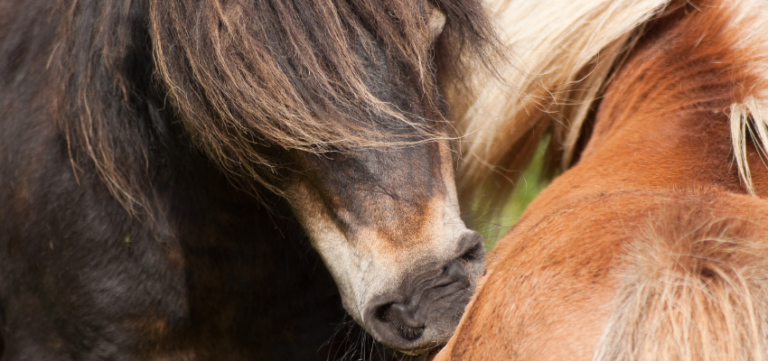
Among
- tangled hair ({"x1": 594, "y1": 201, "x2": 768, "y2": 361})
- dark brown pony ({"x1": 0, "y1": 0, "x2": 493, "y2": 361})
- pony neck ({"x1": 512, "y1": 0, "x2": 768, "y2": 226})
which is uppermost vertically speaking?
pony neck ({"x1": 512, "y1": 0, "x2": 768, "y2": 226})

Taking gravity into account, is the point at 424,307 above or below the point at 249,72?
below

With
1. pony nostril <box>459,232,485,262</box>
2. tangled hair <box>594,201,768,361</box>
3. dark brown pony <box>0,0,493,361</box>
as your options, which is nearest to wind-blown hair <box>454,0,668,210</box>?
dark brown pony <box>0,0,493,361</box>

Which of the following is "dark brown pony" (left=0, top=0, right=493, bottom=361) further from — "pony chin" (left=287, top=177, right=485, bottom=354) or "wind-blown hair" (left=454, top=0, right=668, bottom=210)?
"wind-blown hair" (left=454, top=0, right=668, bottom=210)

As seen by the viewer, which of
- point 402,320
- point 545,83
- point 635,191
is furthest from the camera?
point 545,83

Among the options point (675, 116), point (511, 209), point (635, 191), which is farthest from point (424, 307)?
point (511, 209)

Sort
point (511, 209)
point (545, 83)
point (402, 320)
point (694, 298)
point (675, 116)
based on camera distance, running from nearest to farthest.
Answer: point (694, 298)
point (402, 320)
point (675, 116)
point (545, 83)
point (511, 209)

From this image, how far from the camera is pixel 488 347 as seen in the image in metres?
0.73

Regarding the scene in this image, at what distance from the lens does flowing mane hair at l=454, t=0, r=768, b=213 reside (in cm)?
141

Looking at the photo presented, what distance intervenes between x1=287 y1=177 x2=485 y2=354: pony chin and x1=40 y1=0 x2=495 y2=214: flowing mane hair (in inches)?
6.2

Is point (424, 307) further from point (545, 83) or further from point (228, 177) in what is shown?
point (545, 83)

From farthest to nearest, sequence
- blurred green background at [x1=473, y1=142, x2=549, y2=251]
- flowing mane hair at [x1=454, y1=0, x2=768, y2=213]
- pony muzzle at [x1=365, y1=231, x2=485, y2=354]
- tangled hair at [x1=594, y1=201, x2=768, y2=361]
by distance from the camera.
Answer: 1. blurred green background at [x1=473, y1=142, x2=549, y2=251]
2. flowing mane hair at [x1=454, y1=0, x2=768, y2=213]
3. pony muzzle at [x1=365, y1=231, x2=485, y2=354]
4. tangled hair at [x1=594, y1=201, x2=768, y2=361]

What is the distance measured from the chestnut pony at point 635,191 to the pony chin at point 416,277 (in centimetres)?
8

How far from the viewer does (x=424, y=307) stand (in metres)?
0.98

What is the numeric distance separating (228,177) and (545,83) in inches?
30.9
